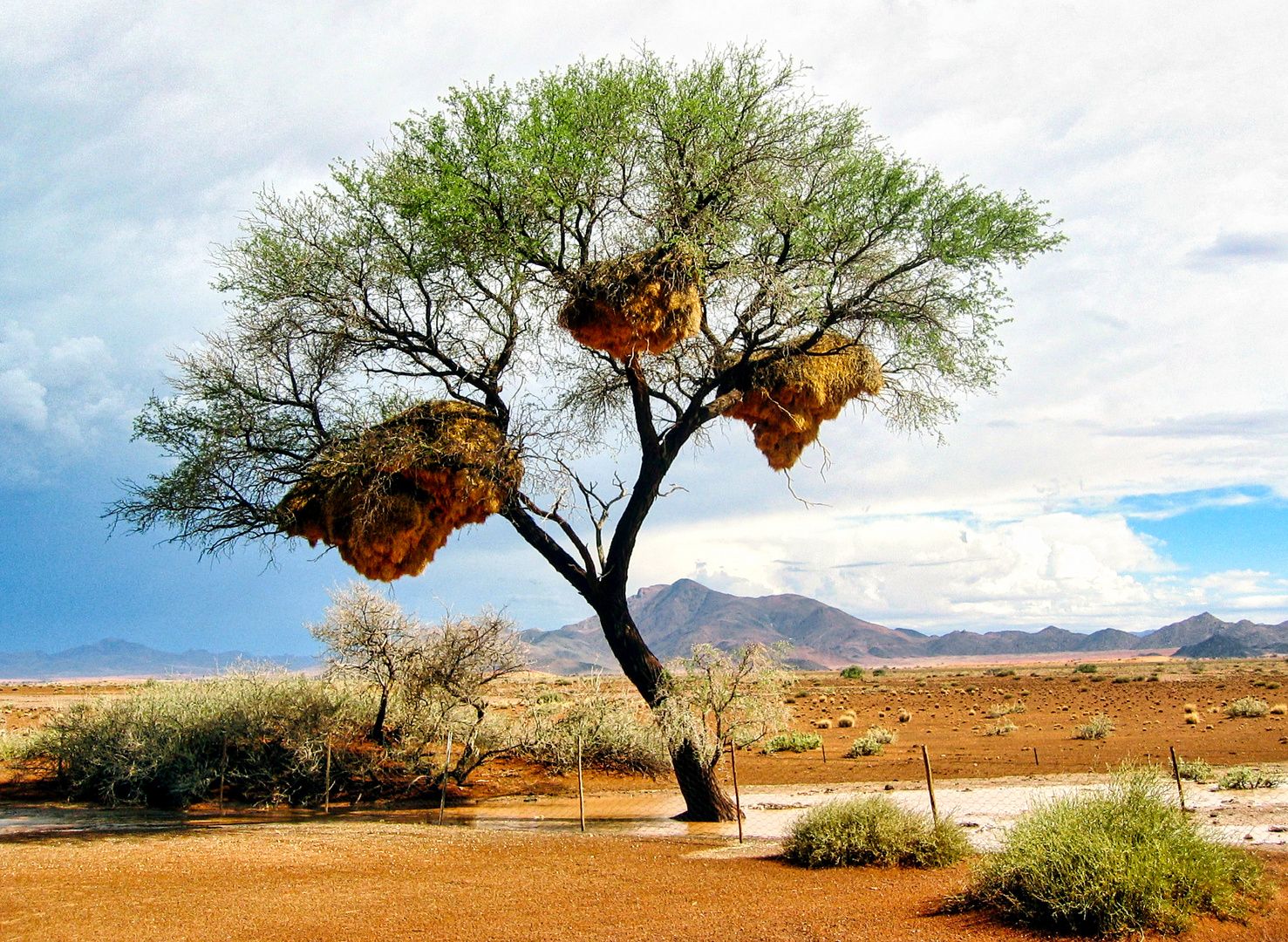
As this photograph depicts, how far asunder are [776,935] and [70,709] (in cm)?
2016

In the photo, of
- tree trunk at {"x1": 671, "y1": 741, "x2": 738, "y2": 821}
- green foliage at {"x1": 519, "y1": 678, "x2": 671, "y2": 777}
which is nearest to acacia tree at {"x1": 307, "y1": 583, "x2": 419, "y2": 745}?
green foliage at {"x1": 519, "y1": 678, "x2": 671, "y2": 777}

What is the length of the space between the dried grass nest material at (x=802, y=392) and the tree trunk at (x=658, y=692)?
3.69 metres

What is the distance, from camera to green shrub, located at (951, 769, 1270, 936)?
768 centimetres

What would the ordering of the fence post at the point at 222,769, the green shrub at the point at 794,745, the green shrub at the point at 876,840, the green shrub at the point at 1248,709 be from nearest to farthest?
the green shrub at the point at 876,840 < the fence post at the point at 222,769 < the green shrub at the point at 794,745 < the green shrub at the point at 1248,709

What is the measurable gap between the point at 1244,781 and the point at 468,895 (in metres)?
14.2

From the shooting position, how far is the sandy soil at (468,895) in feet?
28.0

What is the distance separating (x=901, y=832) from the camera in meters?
11.1

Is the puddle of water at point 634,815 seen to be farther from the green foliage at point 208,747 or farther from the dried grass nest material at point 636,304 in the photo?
the dried grass nest material at point 636,304

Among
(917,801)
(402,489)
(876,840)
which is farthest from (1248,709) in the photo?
(402,489)

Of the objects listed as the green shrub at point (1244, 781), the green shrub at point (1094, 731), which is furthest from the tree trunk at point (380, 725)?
the green shrub at point (1094, 731)

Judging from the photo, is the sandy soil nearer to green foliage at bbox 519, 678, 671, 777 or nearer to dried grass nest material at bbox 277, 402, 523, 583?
dried grass nest material at bbox 277, 402, 523, 583

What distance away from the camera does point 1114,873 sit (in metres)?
7.77

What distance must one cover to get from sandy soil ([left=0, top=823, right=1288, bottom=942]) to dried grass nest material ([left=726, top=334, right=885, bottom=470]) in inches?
262

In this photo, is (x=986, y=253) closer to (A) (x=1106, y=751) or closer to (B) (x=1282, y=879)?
(B) (x=1282, y=879)
